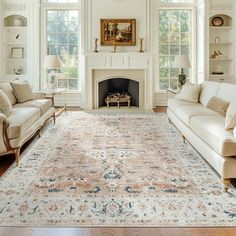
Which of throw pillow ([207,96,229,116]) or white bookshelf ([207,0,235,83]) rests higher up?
white bookshelf ([207,0,235,83])

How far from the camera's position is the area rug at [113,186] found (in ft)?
7.63

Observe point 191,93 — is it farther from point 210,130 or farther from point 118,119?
point 210,130

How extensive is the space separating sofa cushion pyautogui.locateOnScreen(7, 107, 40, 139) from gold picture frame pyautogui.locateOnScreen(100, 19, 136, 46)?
387cm

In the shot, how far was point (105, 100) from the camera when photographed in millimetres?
8477

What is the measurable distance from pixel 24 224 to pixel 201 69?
6854 millimetres

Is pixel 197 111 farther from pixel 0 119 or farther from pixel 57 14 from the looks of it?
pixel 57 14

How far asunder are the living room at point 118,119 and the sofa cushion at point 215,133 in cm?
1

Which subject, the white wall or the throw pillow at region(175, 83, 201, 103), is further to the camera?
the white wall

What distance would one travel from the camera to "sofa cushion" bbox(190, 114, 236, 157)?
9.07ft

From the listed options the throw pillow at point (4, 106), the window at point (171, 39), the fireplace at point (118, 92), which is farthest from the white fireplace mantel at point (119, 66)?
the throw pillow at point (4, 106)

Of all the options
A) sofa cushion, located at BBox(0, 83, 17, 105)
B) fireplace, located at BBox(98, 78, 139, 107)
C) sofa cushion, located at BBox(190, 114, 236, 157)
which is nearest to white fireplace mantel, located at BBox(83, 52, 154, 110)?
fireplace, located at BBox(98, 78, 139, 107)

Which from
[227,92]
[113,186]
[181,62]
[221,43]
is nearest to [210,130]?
[113,186]

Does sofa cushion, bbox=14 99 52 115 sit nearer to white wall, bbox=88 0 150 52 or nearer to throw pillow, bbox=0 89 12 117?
throw pillow, bbox=0 89 12 117

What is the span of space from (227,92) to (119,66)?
4.01 metres
